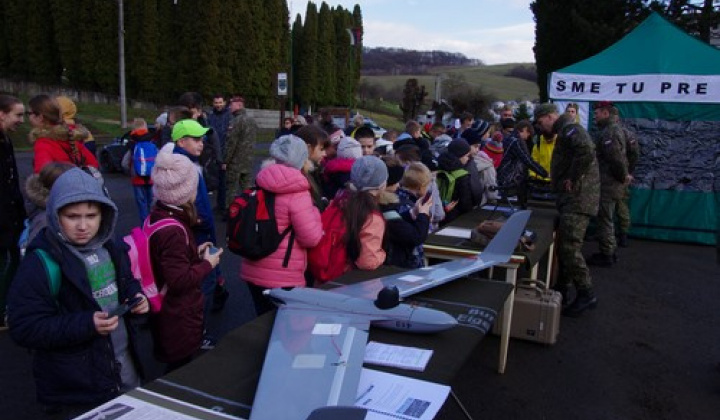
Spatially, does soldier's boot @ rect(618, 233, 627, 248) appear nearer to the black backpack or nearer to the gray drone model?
the gray drone model

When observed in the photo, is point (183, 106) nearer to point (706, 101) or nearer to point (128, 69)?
point (706, 101)

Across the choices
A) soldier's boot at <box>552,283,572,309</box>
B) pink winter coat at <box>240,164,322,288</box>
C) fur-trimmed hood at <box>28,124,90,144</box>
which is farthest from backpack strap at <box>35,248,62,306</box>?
soldier's boot at <box>552,283,572,309</box>

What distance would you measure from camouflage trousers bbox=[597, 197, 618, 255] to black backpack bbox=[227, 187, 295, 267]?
16.1 feet

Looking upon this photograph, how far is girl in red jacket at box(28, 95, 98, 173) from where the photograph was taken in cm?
379

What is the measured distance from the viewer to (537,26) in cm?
2223

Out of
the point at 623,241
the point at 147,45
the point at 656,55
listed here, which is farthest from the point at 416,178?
the point at 147,45

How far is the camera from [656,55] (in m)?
7.66

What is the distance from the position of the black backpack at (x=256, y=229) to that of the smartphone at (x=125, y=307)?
928 millimetres

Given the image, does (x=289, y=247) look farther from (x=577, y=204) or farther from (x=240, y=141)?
(x=240, y=141)

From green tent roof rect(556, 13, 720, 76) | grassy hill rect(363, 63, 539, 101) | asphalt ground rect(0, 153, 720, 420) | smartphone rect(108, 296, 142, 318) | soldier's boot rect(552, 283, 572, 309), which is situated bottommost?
asphalt ground rect(0, 153, 720, 420)

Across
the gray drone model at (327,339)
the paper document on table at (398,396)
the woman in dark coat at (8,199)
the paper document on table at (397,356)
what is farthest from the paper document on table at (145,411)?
the woman in dark coat at (8,199)

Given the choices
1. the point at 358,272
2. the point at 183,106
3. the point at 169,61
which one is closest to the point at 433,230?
the point at 358,272

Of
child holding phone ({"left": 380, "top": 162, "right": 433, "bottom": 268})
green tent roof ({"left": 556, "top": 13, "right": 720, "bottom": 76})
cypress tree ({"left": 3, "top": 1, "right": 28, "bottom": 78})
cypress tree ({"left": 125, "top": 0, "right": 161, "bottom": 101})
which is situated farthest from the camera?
cypress tree ({"left": 3, "top": 1, "right": 28, "bottom": 78})

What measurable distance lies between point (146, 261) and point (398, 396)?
4.78 ft
